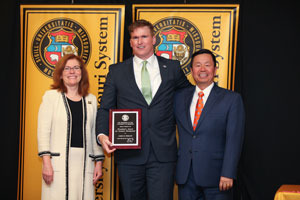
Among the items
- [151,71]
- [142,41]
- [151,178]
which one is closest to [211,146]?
[151,178]

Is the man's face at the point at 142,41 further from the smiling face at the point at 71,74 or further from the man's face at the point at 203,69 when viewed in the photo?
the smiling face at the point at 71,74

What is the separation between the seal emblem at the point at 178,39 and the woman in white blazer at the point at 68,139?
1.06 meters

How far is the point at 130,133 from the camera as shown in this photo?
2.69 m

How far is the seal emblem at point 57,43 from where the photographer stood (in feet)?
12.0

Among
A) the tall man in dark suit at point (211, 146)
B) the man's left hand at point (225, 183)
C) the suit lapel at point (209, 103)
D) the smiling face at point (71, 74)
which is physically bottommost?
the man's left hand at point (225, 183)

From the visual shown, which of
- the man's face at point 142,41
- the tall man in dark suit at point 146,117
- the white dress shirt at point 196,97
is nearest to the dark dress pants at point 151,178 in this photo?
the tall man in dark suit at point 146,117

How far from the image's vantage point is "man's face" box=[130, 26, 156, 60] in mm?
2900

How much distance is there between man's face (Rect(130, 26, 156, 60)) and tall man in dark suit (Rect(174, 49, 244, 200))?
0.56m

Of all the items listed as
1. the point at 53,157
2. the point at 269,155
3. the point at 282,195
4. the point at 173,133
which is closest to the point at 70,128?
the point at 53,157

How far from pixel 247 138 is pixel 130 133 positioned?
1637 mm

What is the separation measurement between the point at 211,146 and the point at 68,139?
1180mm

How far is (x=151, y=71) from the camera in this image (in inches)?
115

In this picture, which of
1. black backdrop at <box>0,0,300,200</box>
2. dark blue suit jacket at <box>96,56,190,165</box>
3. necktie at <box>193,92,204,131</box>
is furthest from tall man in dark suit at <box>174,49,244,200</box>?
black backdrop at <box>0,0,300,200</box>
